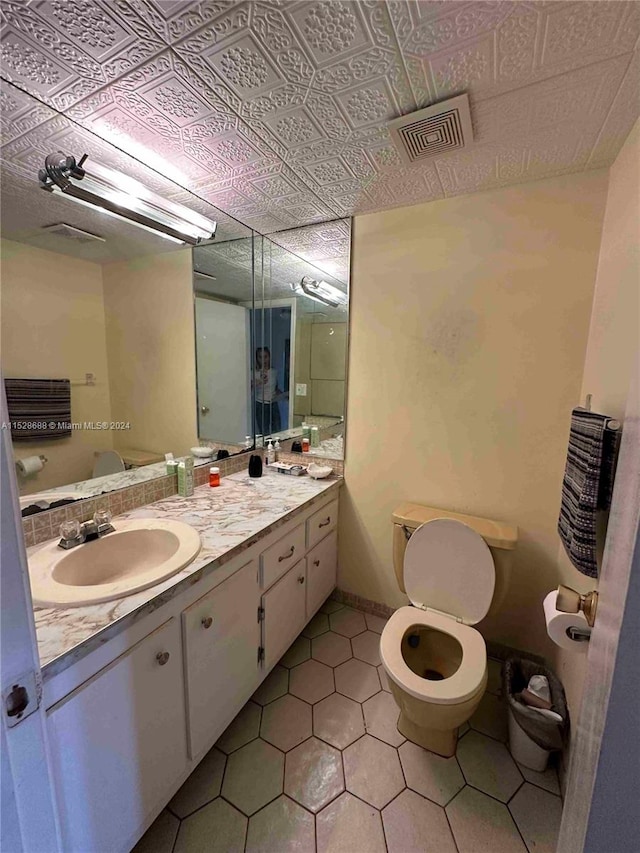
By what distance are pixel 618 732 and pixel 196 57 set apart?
1709mm

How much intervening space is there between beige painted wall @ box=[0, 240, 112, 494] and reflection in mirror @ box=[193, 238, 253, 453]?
0.65 m

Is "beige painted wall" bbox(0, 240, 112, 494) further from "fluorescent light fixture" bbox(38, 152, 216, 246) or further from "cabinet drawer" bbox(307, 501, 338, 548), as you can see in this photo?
"cabinet drawer" bbox(307, 501, 338, 548)

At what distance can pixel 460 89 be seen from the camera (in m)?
1.02

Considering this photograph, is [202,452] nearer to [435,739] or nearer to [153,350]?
[153,350]

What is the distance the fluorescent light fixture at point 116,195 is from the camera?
1.19 m

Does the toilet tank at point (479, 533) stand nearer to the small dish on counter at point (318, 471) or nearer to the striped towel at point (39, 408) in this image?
the small dish on counter at point (318, 471)

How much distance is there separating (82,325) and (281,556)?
50.7 inches

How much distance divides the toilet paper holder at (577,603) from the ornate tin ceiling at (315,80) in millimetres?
1368

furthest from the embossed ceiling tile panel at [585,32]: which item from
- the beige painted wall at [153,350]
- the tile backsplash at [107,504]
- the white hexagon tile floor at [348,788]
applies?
the white hexagon tile floor at [348,788]

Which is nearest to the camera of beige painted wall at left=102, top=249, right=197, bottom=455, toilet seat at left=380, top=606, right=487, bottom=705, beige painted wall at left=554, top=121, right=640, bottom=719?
beige painted wall at left=554, top=121, right=640, bottom=719

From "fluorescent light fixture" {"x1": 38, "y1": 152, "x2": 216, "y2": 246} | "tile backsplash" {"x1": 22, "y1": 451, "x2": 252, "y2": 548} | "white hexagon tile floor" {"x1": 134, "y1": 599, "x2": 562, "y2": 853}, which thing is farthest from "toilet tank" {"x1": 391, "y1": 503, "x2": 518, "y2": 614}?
"fluorescent light fixture" {"x1": 38, "y1": 152, "x2": 216, "y2": 246}

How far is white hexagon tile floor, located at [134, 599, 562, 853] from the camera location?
1.07 metres

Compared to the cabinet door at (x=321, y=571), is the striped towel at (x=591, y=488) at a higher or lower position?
higher

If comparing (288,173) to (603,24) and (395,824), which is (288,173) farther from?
(395,824)
